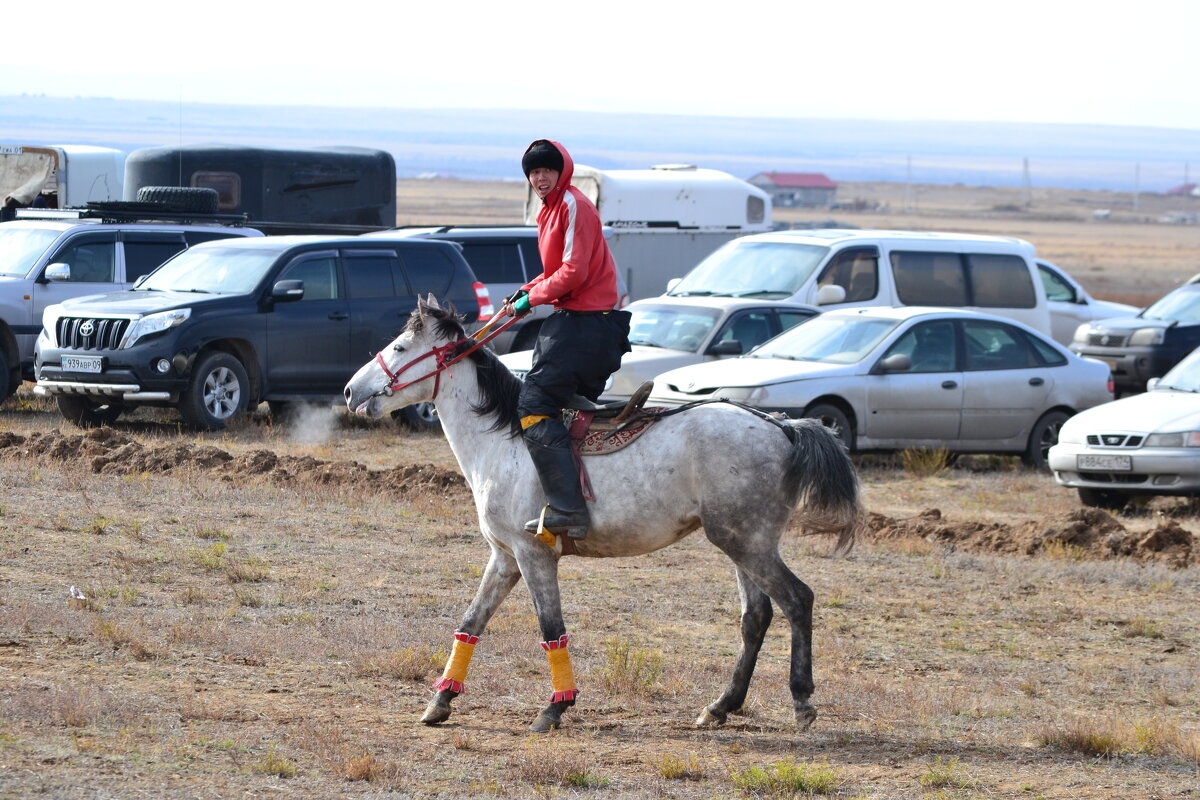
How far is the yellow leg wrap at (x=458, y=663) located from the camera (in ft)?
26.1

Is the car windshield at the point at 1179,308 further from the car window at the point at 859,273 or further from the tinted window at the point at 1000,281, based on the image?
the car window at the point at 859,273

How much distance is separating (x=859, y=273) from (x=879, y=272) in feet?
0.79

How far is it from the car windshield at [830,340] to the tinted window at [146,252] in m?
7.42

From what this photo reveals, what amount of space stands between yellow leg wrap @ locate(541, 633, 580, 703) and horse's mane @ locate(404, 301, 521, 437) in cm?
105

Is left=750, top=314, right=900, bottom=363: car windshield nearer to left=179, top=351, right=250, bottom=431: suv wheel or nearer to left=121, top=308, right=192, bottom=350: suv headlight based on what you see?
left=179, top=351, right=250, bottom=431: suv wheel

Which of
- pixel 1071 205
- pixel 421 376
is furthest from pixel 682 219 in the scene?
pixel 1071 205

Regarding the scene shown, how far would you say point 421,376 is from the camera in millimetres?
8359

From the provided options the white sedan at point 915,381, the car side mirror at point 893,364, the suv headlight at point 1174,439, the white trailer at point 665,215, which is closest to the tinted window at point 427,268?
the white sedan at point 915,381

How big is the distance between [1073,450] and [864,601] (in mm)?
5040

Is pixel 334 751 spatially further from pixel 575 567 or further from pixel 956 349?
pixel 956 349

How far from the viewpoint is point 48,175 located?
25719 mm

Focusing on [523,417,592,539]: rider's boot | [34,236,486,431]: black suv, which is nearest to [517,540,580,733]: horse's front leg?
[523,417,592,539]: rider's boot

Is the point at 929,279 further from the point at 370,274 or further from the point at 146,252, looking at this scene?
the point at 146,252

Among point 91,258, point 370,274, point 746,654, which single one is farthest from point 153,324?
point 746,654
